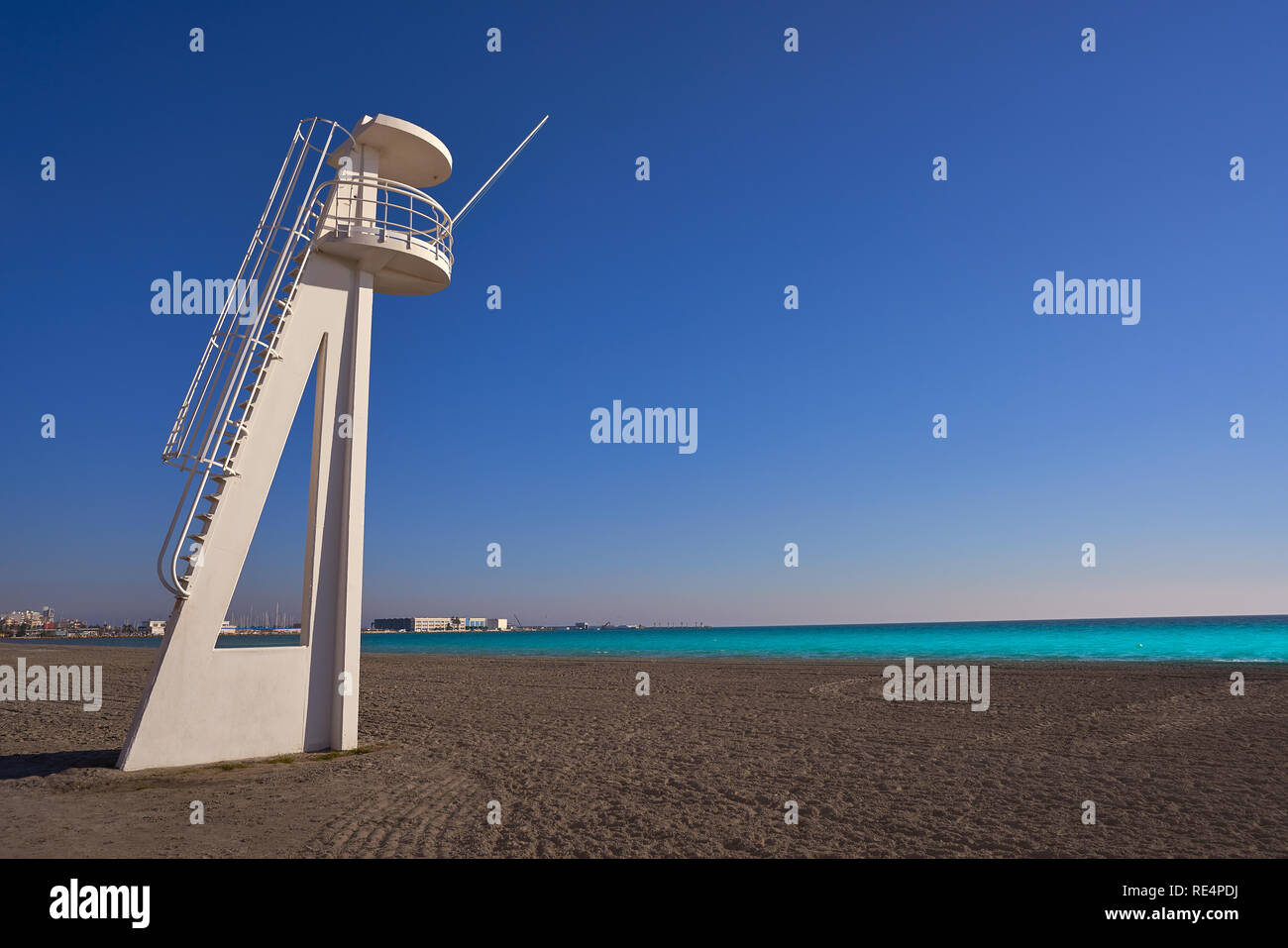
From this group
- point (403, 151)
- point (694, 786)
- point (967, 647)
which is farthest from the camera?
point (967, 647)

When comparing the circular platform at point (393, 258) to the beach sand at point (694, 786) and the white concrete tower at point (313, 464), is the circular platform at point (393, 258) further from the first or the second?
the beach sand at point (694, 786)

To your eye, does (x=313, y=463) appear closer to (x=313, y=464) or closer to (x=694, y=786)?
(x=313, y=464)

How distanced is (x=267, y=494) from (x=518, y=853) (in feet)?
20.5

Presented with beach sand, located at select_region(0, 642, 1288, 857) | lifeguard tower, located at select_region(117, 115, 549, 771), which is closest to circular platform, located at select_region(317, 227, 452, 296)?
lifeguard tower, located at select_region(117, 115, 549, 771)

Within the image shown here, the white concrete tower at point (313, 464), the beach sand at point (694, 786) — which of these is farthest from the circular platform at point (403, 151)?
the beach sand at point (694, 786)

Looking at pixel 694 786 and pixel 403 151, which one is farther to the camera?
pixel 403 151

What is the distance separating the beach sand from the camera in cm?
693

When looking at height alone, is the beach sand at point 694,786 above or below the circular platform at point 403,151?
below

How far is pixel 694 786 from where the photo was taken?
9.43 metres

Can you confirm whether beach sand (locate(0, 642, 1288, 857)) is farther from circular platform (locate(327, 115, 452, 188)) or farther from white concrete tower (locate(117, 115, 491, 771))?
circular platform (locate(327, 115, 452, 188))

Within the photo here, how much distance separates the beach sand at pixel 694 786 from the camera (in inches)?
273

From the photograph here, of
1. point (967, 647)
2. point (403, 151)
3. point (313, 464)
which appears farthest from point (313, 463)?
point (967, 647)
